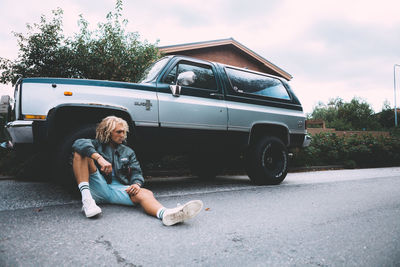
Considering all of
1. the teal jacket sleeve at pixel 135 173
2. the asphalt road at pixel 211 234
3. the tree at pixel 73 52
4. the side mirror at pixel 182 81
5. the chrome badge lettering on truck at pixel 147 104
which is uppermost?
the tree at pixel 73 52

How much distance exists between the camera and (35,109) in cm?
322

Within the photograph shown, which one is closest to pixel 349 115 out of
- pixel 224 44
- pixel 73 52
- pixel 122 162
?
pixel 224 44

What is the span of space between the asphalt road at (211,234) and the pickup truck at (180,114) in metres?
0.83

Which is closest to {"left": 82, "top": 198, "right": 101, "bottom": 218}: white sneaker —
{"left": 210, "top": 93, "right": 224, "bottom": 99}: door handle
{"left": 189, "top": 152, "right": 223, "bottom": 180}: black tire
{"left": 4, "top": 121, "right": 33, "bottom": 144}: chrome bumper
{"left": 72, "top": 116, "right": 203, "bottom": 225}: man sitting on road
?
{"left": 72, "top": 116, "right": 203, "bottom": 225}: man sitting on road

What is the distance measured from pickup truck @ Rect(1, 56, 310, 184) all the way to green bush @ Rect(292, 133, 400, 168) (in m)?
5.51

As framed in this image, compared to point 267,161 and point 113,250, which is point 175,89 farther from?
point 113,250

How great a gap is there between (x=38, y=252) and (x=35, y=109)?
187cm

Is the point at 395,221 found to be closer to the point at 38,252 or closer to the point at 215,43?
the point at 38,252

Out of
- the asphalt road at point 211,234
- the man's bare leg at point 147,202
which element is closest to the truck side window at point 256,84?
the asphalt road at point 211,234

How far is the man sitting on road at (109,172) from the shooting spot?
278 cm

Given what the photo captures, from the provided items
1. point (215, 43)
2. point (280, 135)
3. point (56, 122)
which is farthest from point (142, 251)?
point (215, 43)

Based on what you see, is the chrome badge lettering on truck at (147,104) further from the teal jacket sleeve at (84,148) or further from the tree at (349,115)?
the tree at (349,115)

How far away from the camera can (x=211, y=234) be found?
242 cm

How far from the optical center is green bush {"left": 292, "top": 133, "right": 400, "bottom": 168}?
36.0 ft
